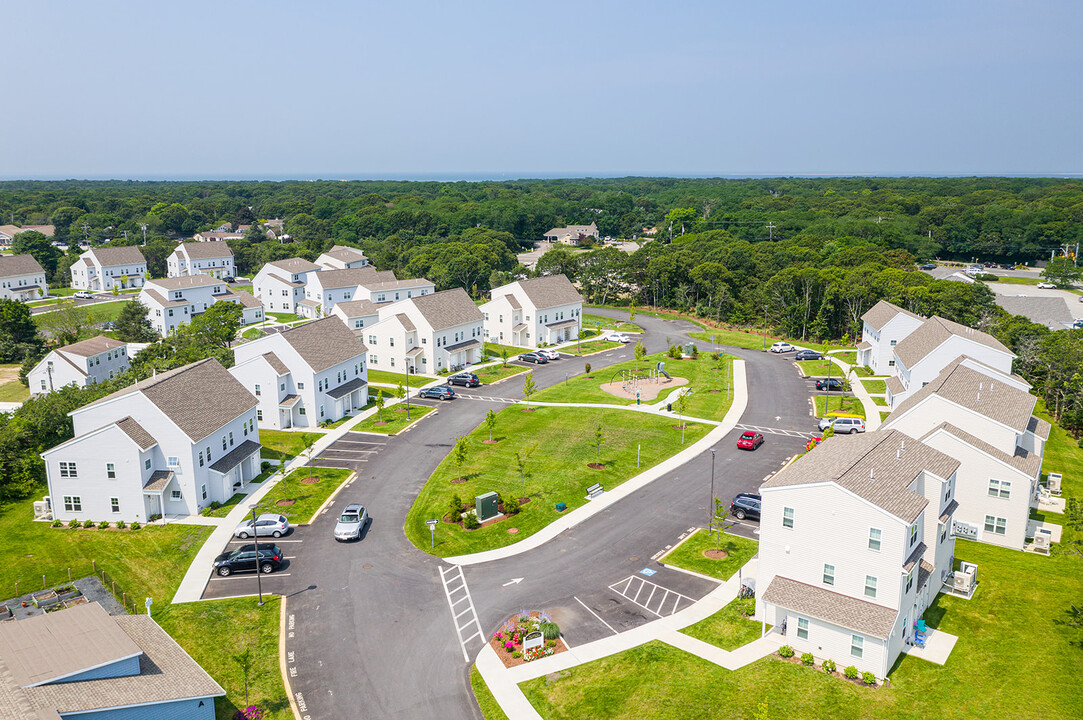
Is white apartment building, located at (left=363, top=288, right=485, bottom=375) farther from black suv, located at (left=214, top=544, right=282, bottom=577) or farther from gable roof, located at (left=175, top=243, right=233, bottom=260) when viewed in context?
gable roof, located at (left=175, top=243, right=233, bottom=260)

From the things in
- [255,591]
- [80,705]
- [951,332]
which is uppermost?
[951,332]

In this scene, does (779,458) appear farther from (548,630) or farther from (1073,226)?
(1073,226)

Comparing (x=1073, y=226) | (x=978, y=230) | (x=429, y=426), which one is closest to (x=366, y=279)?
(x=429, y=426)

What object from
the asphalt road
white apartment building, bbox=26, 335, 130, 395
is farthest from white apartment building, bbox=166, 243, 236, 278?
the asphalt road

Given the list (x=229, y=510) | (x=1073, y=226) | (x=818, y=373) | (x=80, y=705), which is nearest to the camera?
(x=80, y=705)

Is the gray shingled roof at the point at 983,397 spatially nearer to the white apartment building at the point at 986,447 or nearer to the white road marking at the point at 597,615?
the white apartment building at the point at 986,447

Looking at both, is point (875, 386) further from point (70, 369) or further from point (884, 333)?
point (70, 369)

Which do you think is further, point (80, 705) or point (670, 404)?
point (670, 404)
